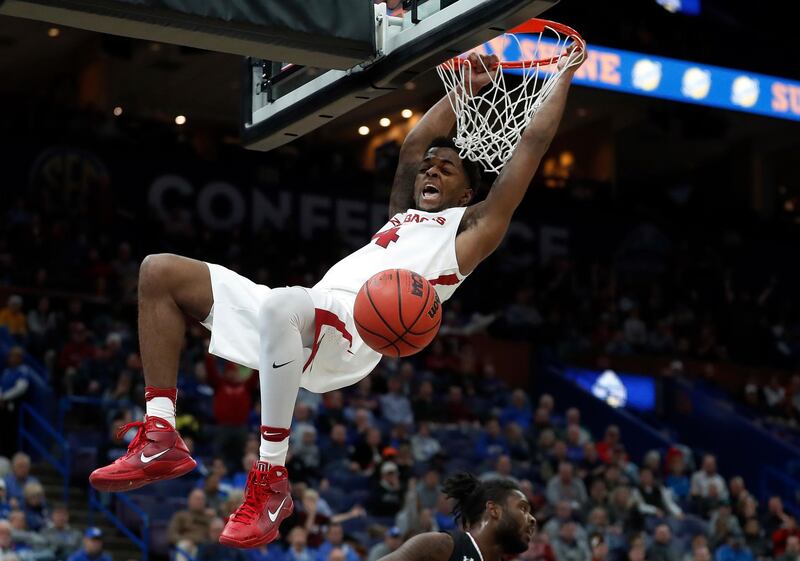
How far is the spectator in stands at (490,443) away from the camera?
16156 mm

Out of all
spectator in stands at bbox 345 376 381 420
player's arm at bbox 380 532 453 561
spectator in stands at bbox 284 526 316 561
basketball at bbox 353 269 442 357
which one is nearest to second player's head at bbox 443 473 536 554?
player's arm at bbox 380 532 453 561

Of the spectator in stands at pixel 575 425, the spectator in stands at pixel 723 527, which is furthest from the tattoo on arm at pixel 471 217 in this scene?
the spectator in stands at pixel 575 425

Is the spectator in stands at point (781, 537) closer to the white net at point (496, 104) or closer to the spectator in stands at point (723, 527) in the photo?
the spectator in stands at point (723, 527)

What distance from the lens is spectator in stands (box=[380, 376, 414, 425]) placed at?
16.3 metres

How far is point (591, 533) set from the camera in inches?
556

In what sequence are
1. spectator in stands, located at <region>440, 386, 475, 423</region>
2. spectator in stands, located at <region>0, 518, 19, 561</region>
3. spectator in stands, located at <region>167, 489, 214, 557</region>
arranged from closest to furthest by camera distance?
spectator in stands, located at <region>0, 518, 19, 561</region>, spectator in stands, located at <region>167, 489, 214, 557</region>, spectator in stands, located at <region>440, 386, 475, 423</region>

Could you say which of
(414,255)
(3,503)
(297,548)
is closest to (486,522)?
(414,255)

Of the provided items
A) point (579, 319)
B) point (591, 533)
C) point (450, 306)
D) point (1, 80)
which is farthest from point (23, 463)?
point (1, 80)

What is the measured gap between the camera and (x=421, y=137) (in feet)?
21.4

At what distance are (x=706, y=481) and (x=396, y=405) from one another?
411 cm

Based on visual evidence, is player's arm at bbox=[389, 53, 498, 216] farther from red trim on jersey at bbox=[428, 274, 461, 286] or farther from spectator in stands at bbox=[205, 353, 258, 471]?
spectator in stands at bbox=[205, 353, 258, 471]

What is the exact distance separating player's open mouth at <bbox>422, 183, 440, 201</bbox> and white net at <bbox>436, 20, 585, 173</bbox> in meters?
0.52

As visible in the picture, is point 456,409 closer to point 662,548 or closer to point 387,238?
point 662,548

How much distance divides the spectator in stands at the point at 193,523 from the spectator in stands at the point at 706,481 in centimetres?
725
